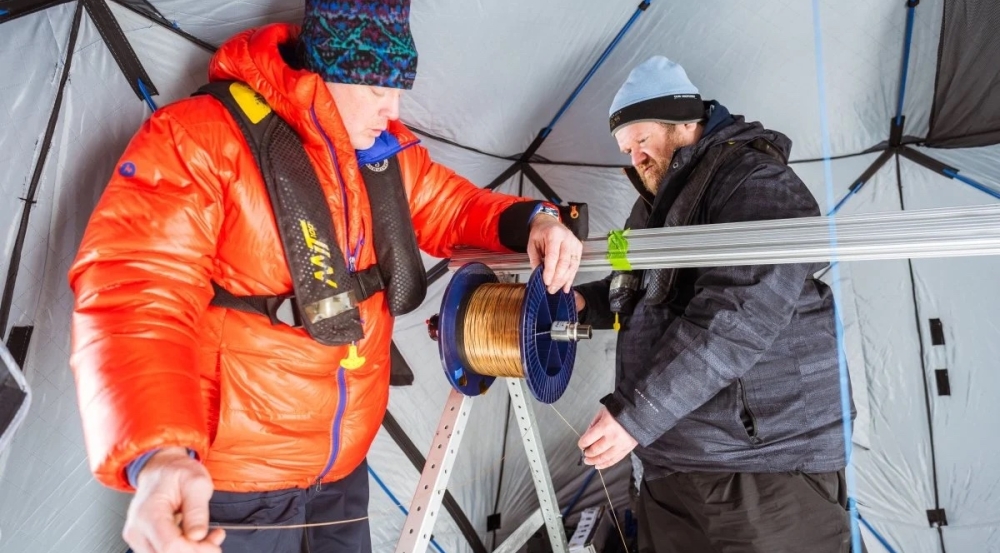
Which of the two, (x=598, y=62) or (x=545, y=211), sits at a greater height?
(x=598, y=62)

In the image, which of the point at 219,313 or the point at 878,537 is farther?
the point at 878,537

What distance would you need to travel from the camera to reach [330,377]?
6.45 ft

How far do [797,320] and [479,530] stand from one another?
258 centimetres

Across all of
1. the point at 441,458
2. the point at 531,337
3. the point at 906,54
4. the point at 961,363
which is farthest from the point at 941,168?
the point at 441,458

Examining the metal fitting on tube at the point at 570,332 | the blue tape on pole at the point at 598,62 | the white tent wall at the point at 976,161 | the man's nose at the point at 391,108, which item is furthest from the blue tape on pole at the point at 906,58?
the man's nose at the point at 391,108

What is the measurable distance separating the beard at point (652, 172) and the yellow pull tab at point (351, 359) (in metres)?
1.52

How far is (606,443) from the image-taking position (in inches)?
81.2

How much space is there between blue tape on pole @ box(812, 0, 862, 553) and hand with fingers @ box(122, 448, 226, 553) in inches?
61.1

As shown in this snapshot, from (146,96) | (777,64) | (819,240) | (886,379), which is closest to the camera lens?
(819,240)

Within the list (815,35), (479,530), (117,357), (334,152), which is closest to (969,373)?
(815,35)

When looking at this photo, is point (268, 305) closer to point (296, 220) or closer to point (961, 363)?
point (296, 220)

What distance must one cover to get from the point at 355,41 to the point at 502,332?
0.96 m

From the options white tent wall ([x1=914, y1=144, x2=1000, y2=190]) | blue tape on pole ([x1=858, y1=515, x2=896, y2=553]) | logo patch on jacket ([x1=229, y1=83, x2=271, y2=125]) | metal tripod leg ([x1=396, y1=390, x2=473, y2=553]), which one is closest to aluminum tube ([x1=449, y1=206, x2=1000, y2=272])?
metal tripod leg ([x1=396, y1=390, x2=473, y2=553])

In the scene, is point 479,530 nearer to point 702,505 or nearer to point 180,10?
point 702,505
